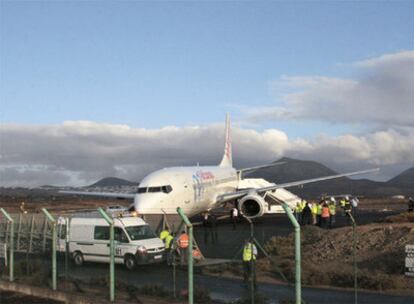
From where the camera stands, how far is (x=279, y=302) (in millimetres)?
14406

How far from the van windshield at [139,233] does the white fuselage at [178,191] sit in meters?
7.50

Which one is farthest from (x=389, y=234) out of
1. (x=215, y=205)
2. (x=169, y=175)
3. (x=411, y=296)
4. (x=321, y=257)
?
(x=215, y=205)

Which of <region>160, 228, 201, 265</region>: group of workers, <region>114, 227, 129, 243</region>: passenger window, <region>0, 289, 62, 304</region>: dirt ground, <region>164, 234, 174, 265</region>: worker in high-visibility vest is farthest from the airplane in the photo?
<region>0, 289, 62, 304</region>: dirt ground

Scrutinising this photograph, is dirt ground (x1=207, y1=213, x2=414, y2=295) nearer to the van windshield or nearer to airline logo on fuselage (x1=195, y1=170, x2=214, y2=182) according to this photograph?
the van windshield

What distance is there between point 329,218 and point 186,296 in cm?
2410

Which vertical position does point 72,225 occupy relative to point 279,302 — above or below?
Result: above

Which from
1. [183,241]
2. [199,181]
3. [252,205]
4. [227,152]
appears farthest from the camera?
[227,152]

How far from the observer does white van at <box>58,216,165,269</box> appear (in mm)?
21297

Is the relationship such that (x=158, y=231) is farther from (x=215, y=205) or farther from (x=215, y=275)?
(x=215, y=205)

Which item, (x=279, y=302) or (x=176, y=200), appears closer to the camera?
(x=279, y=302)

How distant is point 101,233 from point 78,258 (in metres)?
1.28

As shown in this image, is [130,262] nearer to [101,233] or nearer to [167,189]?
[101,233]

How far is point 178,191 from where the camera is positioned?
35438mm

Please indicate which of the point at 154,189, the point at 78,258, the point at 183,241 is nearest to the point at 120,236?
the point at 78,258
